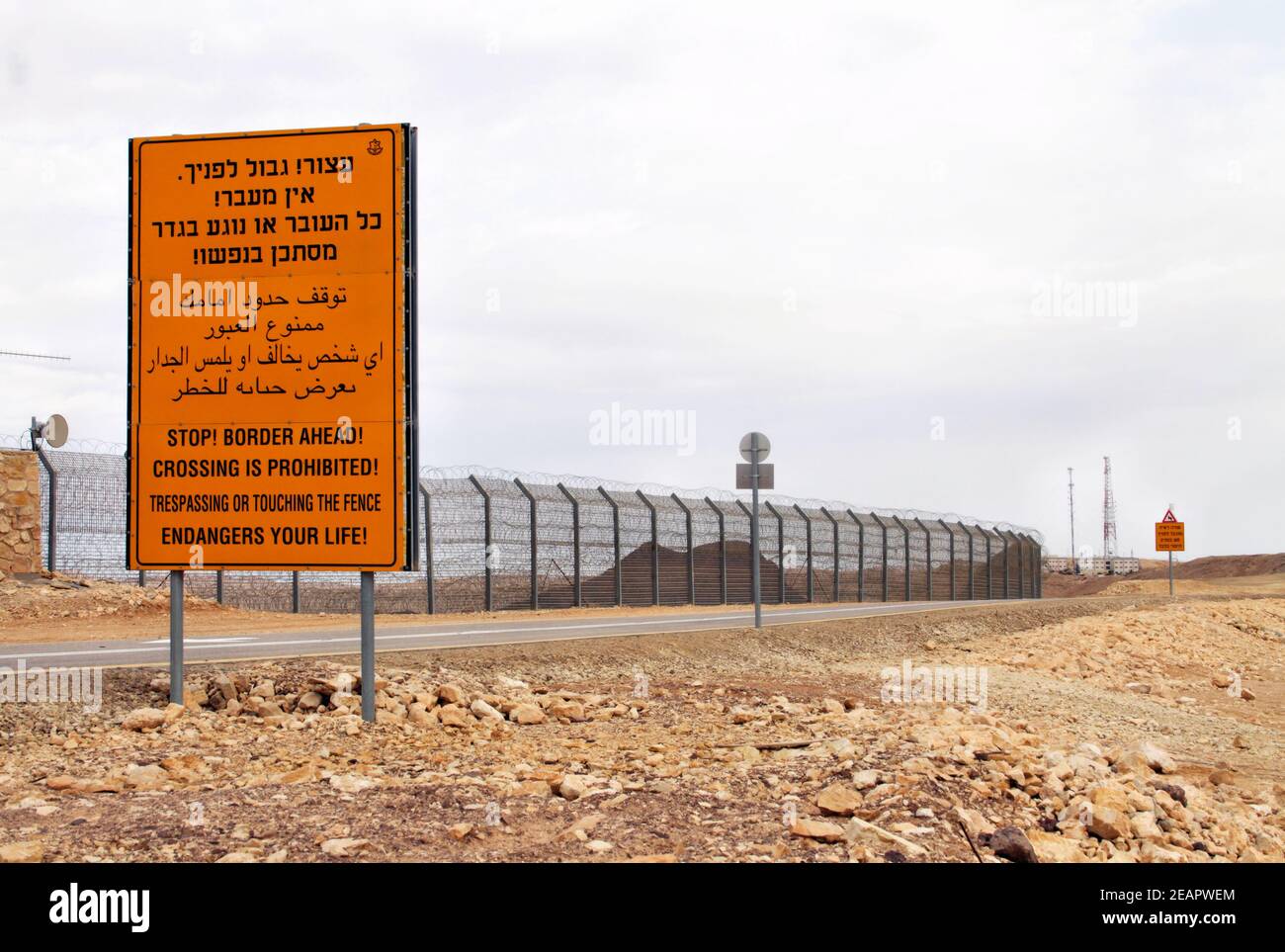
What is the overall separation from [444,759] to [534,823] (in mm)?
1813

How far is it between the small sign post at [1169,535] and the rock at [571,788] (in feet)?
117

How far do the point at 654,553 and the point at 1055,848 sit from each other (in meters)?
24.3

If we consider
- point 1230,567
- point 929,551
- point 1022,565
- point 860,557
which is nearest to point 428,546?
point 860,557

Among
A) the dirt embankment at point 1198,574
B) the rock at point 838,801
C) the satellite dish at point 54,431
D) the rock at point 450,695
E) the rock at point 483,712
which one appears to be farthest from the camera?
the dirt embankment at point 1198,574

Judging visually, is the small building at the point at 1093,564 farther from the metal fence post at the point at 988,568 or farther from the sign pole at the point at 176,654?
the sign pole at the point at 176,654

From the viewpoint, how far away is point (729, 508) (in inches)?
1308

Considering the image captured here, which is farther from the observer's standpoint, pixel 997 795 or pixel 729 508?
pixel 729 508

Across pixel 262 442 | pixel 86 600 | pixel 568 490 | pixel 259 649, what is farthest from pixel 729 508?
pixel 262 442

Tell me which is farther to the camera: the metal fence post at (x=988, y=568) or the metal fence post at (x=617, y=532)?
the metal fence post at (x=988, y=568)

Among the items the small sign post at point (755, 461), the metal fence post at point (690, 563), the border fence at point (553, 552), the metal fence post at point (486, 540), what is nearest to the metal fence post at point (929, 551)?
the border fence at point (553, 552)

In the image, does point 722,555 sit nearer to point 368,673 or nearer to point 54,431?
point 54,431

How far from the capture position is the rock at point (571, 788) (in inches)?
238

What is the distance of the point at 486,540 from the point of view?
2456 cm
